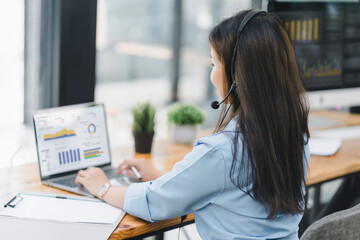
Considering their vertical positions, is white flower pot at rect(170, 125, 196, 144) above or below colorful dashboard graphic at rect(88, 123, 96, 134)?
below

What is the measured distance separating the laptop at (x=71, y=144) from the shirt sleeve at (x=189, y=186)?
0.34 metres

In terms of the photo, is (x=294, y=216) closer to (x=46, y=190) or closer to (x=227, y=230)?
(x=227, y=230)

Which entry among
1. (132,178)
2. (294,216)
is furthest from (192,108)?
(294,216)

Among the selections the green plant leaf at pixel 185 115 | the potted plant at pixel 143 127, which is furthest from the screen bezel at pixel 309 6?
the potted plant at pixel 143 127

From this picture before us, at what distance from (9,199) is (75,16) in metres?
0.89

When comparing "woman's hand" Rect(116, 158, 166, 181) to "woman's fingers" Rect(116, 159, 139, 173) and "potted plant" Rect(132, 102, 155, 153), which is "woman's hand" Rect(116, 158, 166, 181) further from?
"potted plant" Rect(132, 102, 155, 153)

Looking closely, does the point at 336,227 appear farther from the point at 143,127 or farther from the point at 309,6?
the point at 309,6

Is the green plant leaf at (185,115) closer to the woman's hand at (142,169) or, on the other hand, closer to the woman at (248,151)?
the woman's hand at (142,169)

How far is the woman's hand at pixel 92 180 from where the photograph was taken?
135 centimetres

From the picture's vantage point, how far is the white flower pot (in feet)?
6.39

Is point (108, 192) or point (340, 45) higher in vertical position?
point (340, 45)

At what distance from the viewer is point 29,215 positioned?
1226 millimetres

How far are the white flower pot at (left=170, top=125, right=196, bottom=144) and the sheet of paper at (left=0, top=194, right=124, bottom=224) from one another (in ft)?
2.27

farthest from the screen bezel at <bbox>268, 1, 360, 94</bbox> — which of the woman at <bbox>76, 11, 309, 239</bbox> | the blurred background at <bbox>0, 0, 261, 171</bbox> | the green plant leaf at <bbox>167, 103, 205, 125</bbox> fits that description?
the woman at <bbox>76, 11, 309, 239</bbox>
